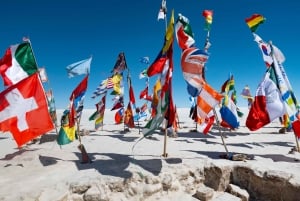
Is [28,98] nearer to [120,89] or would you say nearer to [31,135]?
[31,135]

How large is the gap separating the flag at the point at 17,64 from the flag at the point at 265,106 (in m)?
8.27

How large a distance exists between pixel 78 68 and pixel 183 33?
4129 mm

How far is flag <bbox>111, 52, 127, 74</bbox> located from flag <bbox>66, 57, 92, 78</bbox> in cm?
706

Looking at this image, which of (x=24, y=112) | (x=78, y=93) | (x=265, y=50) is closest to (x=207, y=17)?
(x=265, y=50)

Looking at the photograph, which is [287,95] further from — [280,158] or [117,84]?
[117,84]

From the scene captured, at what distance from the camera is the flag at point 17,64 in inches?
→ 360

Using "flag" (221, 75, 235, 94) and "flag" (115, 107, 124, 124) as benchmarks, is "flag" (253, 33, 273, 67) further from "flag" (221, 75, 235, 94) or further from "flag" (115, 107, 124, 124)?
"flag" (115, 107, 124, 124)

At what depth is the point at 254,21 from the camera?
497 inches

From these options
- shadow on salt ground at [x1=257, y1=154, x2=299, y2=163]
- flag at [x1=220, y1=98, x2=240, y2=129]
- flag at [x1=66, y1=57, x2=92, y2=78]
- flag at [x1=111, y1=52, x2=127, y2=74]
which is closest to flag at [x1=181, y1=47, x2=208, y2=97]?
flag at [x1=66, y1=57, x2=92, y2=78]

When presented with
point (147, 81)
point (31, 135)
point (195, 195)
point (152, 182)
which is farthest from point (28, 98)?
point (147, 81)

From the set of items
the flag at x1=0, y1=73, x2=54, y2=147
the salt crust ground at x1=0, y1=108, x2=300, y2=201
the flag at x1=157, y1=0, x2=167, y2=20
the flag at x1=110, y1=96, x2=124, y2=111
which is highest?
the flag at x1=157, y1=0, x2=167, y2=20

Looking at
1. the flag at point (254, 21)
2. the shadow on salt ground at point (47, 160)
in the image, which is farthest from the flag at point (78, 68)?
the flag at point (254, 21)

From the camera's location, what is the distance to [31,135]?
8555 mm

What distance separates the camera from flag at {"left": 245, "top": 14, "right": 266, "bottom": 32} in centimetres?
1252
